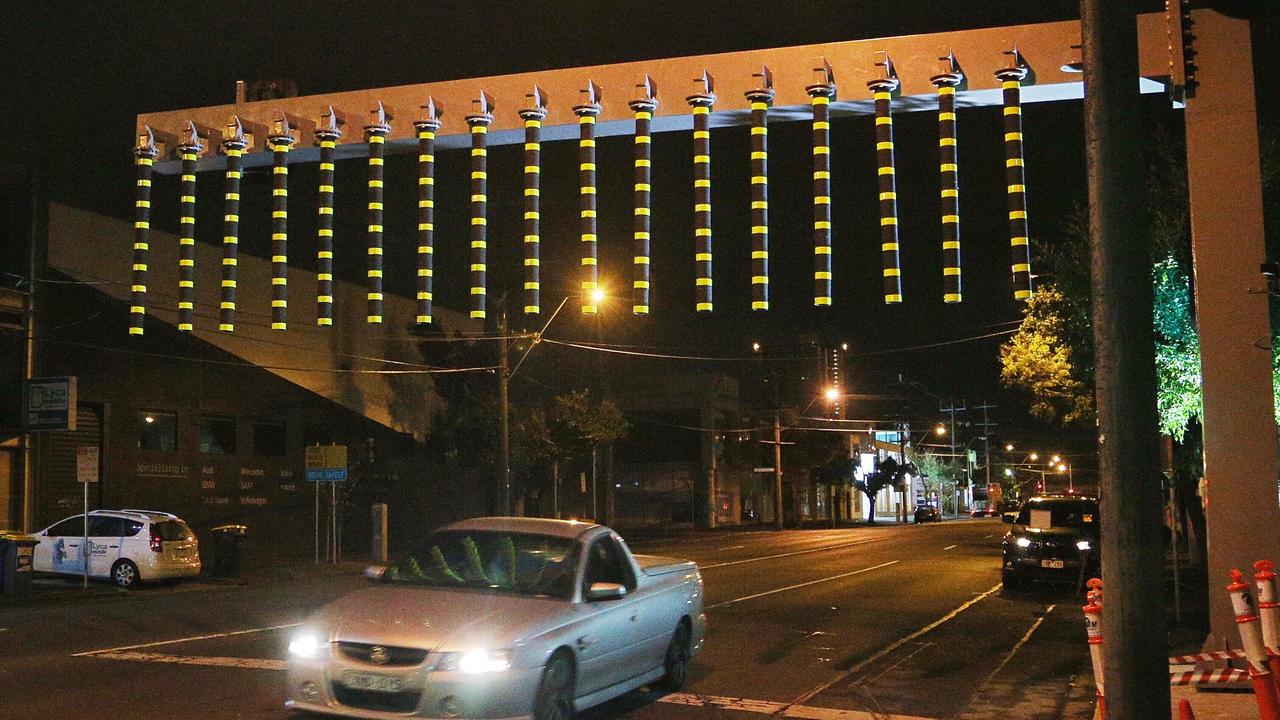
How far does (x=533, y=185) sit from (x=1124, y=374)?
14.2 metres

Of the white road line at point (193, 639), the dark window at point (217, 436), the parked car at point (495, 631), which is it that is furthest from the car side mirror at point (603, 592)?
the dark window at point (217, 436)

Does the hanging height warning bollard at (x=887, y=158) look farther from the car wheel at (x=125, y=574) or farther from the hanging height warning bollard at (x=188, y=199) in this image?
the car wheel at (x=125, y=574)

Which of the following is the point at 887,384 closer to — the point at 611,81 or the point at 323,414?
the point at 323,414

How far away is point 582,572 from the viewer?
366 inches

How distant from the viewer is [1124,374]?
581 centimetres

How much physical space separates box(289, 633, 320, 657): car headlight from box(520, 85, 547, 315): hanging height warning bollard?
37.0ft

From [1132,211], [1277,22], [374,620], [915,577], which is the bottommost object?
[915,577]

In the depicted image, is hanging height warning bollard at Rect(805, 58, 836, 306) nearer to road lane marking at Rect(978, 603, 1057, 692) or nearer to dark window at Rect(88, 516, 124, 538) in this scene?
road lane marking at Rect(978, 603, 1057, 692)

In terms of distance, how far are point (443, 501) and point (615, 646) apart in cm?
3515

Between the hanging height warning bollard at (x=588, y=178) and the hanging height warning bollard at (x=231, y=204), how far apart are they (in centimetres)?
636

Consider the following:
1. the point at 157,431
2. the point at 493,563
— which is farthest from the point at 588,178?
the point at 157,431

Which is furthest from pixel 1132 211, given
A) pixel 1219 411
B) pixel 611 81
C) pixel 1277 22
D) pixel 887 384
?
pixel 887 384

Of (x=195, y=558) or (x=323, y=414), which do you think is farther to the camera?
(x=323, y=414)

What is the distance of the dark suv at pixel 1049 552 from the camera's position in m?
23.4
